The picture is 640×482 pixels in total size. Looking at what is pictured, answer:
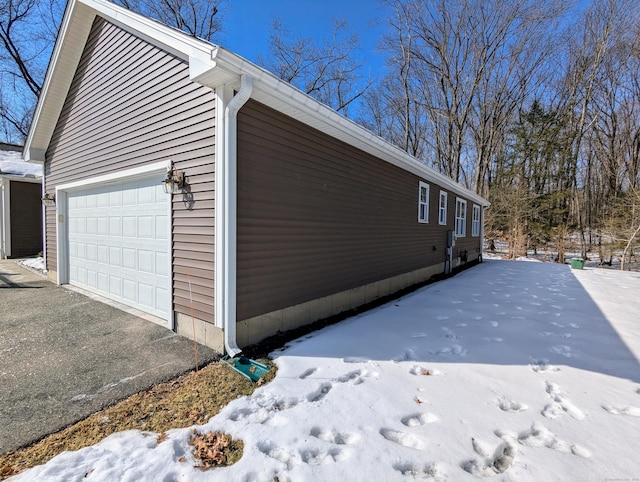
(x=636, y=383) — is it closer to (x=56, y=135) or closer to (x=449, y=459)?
(x=449, y=459)

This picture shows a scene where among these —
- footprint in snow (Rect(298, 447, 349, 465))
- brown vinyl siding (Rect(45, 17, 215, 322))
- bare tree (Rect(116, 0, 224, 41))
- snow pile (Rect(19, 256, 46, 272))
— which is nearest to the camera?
footprint in snow (Rect(298, 447, 349, 465))

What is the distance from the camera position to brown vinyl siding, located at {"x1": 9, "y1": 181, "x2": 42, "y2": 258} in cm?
1056

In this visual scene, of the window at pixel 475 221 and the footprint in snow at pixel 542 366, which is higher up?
the window at pixel 475 221

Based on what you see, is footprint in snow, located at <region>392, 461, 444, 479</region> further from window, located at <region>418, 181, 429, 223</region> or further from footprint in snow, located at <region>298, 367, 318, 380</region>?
window, located at <region>418, 181, 429, 223</region>

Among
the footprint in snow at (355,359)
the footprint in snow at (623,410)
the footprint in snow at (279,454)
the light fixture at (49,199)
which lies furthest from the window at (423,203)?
the light fixture at (49,199)

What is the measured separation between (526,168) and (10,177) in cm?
2436

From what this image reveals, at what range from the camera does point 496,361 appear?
3.48m

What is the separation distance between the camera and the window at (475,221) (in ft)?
47.9

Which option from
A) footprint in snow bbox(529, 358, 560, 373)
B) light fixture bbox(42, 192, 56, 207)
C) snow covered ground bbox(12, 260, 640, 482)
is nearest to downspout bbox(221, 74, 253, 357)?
snow covered ground bbox(12, 260, 640, 482)

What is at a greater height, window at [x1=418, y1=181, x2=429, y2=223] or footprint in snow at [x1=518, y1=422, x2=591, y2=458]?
window at [x1=418, y1=181, x2=429, y2=223]

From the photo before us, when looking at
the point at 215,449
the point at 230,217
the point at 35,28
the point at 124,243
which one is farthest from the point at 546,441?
the point at 35,28

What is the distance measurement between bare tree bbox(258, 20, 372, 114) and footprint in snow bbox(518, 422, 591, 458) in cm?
1796

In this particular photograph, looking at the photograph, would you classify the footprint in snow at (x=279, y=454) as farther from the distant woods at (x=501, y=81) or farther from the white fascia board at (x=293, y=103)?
the distant woods at (x=501, y=81)

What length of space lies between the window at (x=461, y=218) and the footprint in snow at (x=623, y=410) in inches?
395
